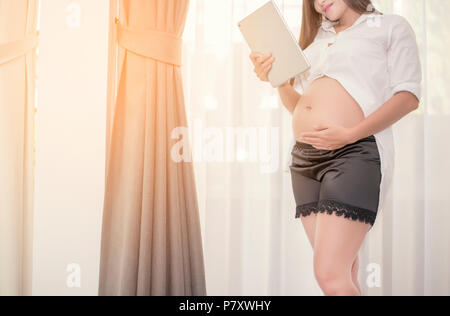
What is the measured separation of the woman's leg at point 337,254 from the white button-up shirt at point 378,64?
22 cm

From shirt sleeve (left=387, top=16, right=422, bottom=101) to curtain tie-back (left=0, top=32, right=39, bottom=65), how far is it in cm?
148

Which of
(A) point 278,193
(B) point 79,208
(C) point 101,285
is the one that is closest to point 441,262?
(A) point 278,193

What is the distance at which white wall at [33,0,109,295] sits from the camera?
5.94 ft

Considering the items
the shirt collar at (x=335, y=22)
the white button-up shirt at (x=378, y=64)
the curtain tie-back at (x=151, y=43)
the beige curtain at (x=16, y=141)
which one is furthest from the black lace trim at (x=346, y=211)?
the beige curtain at (x=16, y=141)

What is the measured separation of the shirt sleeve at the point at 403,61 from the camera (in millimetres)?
1301

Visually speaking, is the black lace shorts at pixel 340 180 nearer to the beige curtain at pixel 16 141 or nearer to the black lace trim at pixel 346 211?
the black lace trim at pixel 346 211

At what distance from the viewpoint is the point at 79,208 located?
182 centimetres

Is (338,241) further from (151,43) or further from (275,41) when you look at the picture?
(151,43)

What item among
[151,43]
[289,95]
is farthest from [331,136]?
[151,43]

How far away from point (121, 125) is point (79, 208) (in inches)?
18.5

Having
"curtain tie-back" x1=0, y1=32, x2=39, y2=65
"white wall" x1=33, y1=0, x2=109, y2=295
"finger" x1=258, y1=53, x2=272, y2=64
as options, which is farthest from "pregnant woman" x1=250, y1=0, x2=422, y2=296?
"curtain tie-back" x1=0, y1=32, x2=39, y2=65

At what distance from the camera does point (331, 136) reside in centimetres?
126

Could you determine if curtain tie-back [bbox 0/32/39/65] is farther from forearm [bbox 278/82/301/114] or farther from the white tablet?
forearm [bbox 278/82/301/114]

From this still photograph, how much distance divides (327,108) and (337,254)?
0.49 metres
